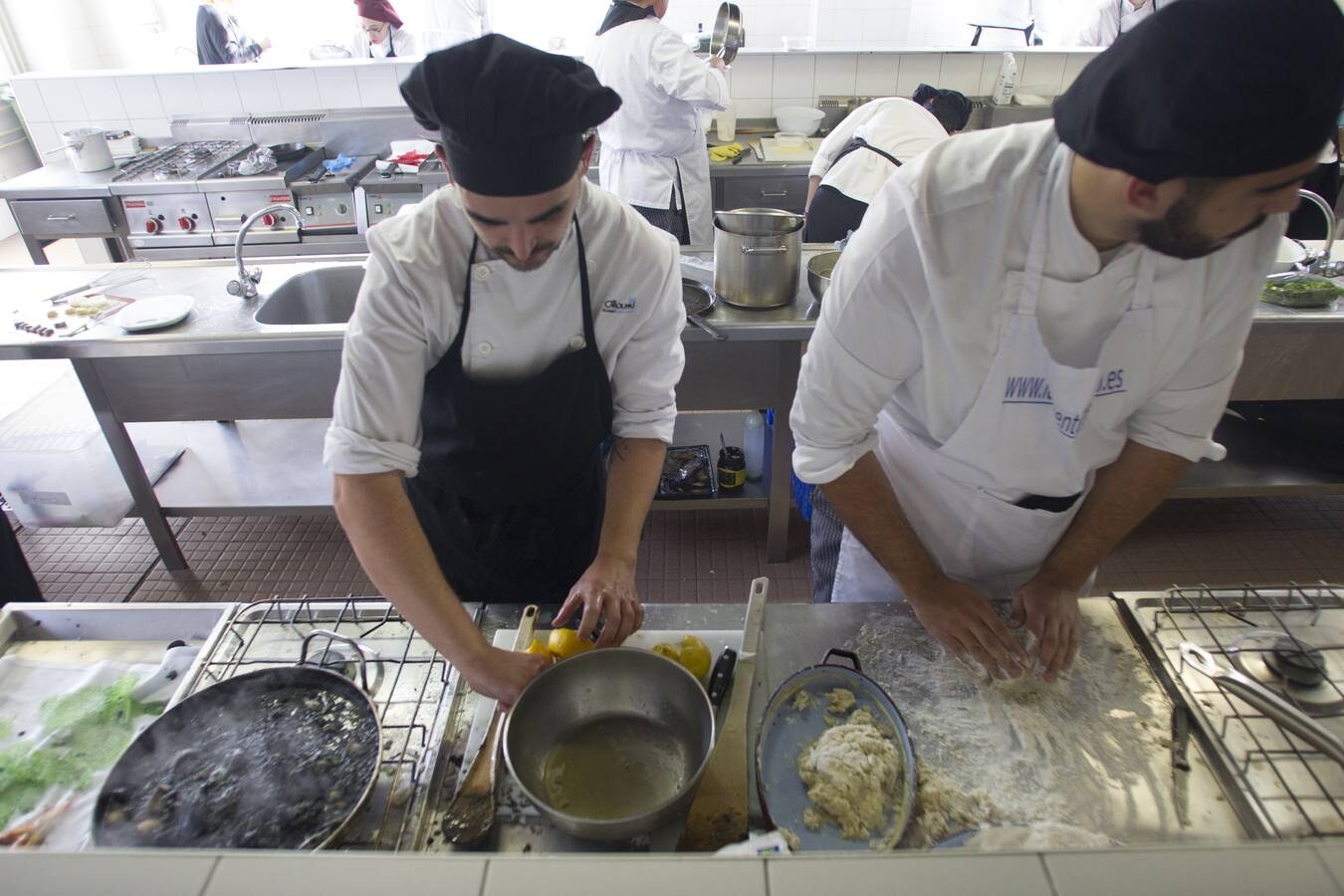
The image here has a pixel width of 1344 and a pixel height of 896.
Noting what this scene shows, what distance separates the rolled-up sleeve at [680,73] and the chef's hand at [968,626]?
3469mm

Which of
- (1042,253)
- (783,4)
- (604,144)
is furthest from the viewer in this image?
(783,4)

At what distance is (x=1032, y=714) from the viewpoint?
1.21 m

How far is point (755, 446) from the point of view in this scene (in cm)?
345

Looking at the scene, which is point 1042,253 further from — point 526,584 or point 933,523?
point 526,584

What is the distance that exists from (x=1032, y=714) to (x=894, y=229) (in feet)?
2.63

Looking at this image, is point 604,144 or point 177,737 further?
point 604,144

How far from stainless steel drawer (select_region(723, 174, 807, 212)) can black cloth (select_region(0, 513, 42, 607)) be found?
4129mm

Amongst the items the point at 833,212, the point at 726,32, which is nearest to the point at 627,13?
the point at 726,32

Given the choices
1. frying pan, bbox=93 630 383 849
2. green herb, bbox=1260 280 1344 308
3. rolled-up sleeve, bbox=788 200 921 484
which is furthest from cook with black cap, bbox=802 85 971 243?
frying pan, bbox=93 630 383 849

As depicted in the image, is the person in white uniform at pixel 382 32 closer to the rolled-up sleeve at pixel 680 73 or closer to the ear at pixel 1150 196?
the rolled-up sleeve at pixel 680 73

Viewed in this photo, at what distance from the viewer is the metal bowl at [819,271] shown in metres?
2.70

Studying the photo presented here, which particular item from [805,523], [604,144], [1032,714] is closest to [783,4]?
[604,144]

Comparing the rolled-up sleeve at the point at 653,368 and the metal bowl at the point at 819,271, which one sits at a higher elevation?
the rolled-up sleeve at the point at 653,368

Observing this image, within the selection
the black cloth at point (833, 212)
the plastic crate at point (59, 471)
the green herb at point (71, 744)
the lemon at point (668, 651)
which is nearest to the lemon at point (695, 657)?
the lemon at point (668, 651)
